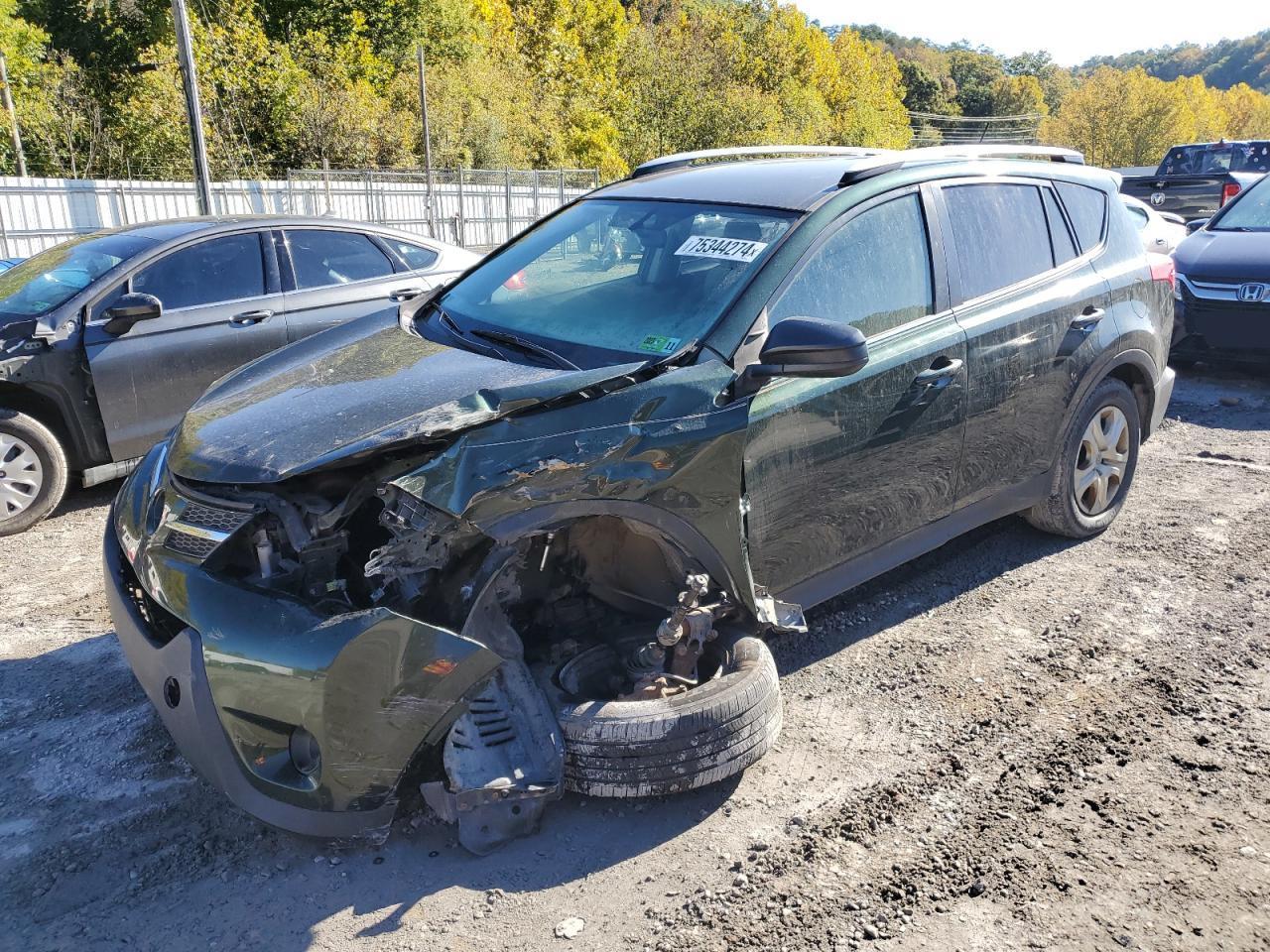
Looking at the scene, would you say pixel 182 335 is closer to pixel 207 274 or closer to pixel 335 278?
pixel 207 274

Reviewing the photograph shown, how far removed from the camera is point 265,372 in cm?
353

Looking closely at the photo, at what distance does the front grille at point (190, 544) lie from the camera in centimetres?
267

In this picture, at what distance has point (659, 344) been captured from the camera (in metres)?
3.14

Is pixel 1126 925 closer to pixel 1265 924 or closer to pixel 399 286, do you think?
pixel 1265 924

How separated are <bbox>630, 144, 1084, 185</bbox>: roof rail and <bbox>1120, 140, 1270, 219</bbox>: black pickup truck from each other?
897cm

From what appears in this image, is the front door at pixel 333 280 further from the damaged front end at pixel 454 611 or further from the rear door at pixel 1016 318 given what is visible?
the rear door at pixel 1016 318

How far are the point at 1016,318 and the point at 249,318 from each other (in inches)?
177

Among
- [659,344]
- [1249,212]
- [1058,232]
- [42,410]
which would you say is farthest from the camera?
[1249,212]

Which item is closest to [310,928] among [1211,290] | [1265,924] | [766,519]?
[766,519]

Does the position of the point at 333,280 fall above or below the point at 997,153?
below

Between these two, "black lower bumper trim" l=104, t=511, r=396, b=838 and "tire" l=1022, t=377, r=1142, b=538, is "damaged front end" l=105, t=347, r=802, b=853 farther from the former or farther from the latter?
"tire" l=1022, t=377, r=1142, b=538

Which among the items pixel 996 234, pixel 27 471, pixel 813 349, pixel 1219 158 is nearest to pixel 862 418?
pixel 813 349

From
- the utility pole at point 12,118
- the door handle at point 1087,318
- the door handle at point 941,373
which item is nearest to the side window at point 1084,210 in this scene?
the door handle at point 1087,318

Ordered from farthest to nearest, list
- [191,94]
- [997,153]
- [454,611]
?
[191,94], [997,153], [454,611]
